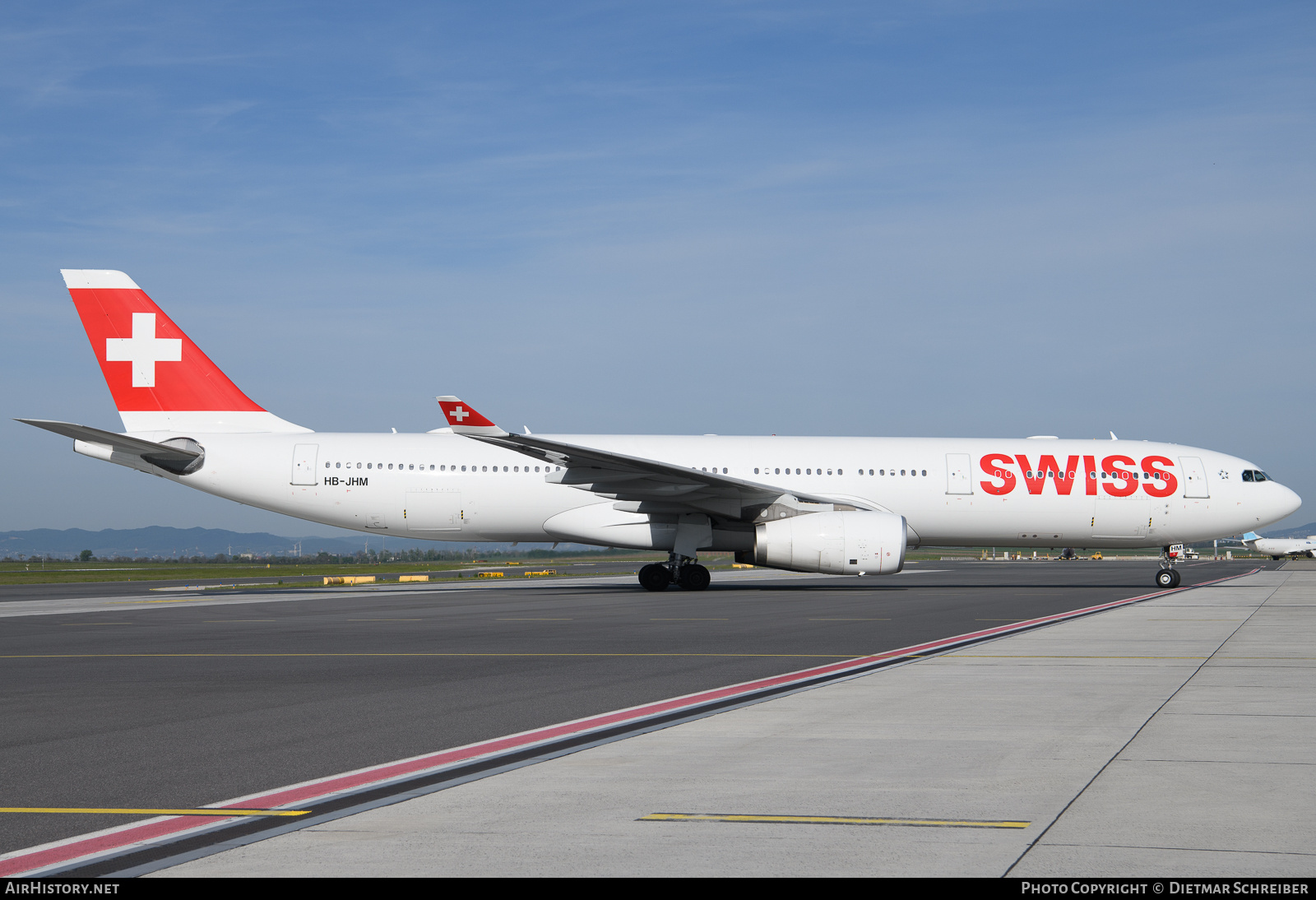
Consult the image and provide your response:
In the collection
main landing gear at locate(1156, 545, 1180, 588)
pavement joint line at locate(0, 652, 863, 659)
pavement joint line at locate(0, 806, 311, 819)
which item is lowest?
pavement joint line at locate(0, 652, 863, 659)

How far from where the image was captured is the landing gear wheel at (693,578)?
84.9 feet

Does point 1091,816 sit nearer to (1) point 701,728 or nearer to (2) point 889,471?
(1) point 701,728

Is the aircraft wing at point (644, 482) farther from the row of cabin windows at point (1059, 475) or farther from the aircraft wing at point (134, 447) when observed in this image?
the aircraft wing at point (134, 447)

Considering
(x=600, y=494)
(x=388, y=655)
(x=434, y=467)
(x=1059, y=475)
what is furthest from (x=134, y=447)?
(x=1059, y=475)

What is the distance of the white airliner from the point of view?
85.3ft

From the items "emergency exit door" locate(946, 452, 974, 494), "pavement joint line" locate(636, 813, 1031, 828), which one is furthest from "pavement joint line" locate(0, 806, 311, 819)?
"emergency exit door" locate(946, 452, 974, 494)

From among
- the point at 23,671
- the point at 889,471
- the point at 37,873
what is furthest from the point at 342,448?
the point at 37,873

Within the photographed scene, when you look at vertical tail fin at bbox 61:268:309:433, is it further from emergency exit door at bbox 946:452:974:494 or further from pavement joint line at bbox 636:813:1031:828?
pavement joint line at bbox 636:813:1031:828

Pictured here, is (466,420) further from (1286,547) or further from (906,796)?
(1286,547)

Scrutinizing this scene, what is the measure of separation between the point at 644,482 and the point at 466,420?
4.32 m

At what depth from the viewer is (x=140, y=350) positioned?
2667 cm

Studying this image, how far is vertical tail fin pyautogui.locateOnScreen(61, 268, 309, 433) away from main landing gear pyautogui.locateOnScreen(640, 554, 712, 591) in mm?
10449

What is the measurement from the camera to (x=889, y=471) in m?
26.3
